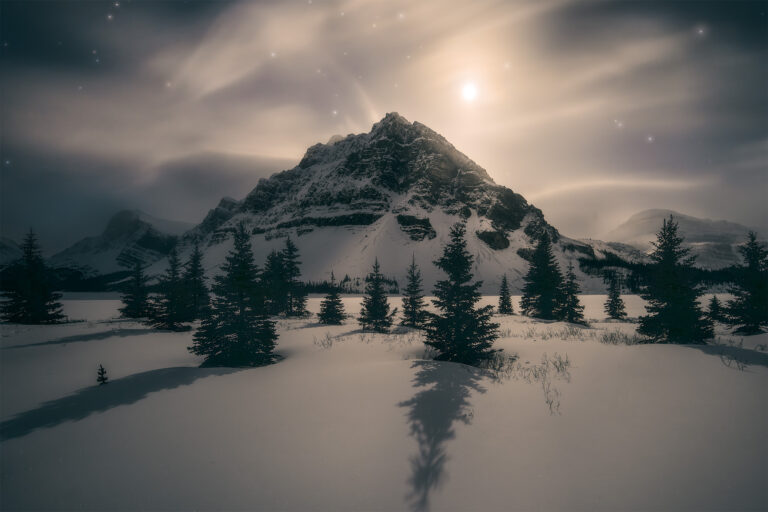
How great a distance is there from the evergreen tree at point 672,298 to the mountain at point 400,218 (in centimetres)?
9783

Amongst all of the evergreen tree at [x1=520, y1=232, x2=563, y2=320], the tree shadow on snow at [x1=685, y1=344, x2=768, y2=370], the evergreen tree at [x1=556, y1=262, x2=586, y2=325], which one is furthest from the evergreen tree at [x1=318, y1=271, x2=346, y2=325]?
the tree shadow on snow at [x1=685, y1=344, x2=768, y2=370]

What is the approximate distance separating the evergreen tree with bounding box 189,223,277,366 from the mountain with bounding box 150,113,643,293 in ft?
335

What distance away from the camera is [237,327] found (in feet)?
40.1

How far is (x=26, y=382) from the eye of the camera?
27.8 ft

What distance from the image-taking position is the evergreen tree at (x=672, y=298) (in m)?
12.3

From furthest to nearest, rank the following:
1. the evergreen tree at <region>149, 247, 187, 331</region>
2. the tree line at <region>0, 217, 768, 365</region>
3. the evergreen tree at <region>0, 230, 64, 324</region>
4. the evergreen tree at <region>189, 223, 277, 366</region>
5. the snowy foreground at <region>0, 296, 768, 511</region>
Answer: the evergreen tree at <region>0, 230, 64, 324</region> < the evergreen tree at <region>149, 247, 187, 331</region> < the evergreen tree at <region>189, 223, 277, 366</region> < the tree line at <region>0, 217, 768, 365</region> < the snowy foreground at <region>0, 296, 768, 511</region>

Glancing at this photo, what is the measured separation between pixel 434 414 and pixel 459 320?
4.93 metres

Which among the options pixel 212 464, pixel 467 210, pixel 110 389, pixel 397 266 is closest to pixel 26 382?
pixel 110 389

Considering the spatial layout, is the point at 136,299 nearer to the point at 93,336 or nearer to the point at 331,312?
the point at 93,336

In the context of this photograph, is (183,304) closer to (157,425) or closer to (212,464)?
(157,425)

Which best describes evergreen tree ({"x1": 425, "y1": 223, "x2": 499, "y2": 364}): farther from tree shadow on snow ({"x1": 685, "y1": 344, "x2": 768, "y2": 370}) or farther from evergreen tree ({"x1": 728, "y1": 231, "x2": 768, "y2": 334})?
evergreen tree ({"x1": 728, "y1": 231, "x2": 768, "y2": 334})

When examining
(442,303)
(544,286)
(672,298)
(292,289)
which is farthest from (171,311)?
(544,286)

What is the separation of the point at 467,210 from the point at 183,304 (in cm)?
15741

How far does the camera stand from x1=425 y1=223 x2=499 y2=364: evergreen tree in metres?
9.93
